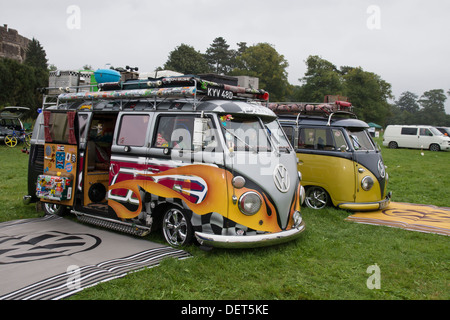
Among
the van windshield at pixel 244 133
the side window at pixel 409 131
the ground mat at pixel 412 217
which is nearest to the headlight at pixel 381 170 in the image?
→ the ground mat at pixel 412 217

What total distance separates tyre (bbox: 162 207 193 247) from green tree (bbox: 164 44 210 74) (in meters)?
48.4

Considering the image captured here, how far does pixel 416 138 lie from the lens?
29.6 metres

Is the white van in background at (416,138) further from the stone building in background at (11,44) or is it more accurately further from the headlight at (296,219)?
the stone building in background at (11,44)

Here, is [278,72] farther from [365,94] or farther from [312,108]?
[312,108]

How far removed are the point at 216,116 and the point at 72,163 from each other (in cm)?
356

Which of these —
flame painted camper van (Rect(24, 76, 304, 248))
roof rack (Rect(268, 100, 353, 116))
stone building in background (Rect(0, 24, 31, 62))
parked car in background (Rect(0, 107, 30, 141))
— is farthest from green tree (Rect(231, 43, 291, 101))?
flame painted camper van (Rect(24, 76, 304, 248))

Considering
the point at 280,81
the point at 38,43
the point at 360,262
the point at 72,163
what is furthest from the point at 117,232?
the point at 38,43

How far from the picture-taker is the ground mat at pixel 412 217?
8.13 meters

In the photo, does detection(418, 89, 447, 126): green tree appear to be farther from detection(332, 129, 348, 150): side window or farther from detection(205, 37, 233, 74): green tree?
detection(332, 129, 348, 150): side window

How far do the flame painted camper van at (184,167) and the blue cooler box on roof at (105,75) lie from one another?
53 centimetres

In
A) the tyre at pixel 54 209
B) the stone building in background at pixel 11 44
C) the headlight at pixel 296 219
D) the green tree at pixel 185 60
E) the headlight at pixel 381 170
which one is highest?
the stone building in background at pixel 11 44

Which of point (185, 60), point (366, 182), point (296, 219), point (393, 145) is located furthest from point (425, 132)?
point (185, 60)

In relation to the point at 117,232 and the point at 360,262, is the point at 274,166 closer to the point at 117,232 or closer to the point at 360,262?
the point at 360,262

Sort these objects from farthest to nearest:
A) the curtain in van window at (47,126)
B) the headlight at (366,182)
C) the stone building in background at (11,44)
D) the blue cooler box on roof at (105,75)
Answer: the stone building in background at (11,44) → the headlight at (366,182) → the blue cooler box on roof at (105,75) → the curtain in van window at (47,126)
